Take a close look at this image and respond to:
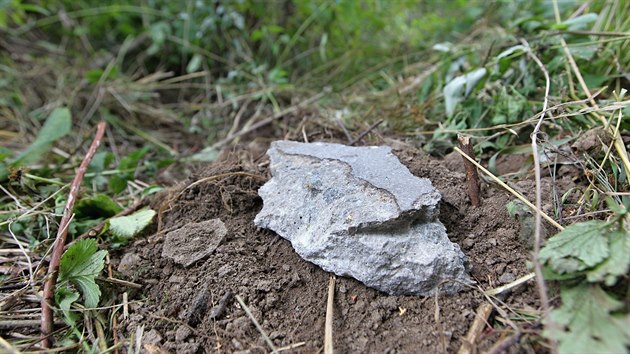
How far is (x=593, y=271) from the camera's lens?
3.27 feet

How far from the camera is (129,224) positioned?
1.57m

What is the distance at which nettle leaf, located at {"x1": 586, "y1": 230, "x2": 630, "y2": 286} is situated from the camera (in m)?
0.96

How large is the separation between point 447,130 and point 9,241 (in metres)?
1.72

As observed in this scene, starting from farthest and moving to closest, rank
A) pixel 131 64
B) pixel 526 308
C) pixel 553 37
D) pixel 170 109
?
pixel 131 64
pixel 170 109
pixel 553 37
pixel 526 308

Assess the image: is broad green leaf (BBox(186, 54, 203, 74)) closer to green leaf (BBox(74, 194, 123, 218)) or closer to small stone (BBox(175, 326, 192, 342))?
green leaf (BBox(74, 194, 123, 218))

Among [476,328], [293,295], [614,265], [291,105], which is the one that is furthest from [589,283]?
[291,105]

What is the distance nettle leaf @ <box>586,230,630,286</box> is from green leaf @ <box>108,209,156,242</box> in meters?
1.34

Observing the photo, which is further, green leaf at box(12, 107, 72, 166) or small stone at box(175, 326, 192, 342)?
green leaf at box(12, 107, 72, 166)

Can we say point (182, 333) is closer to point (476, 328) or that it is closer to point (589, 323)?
point (476, 328)

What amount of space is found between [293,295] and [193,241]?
0.40m

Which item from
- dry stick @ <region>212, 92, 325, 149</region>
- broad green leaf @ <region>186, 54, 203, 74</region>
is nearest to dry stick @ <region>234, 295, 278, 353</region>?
dry stick @ <region>212, 92, 325, 149</region>

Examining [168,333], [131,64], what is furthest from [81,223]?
[131,64]

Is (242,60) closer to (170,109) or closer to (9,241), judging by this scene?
(170,109)

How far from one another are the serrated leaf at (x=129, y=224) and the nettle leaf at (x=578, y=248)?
124cm
